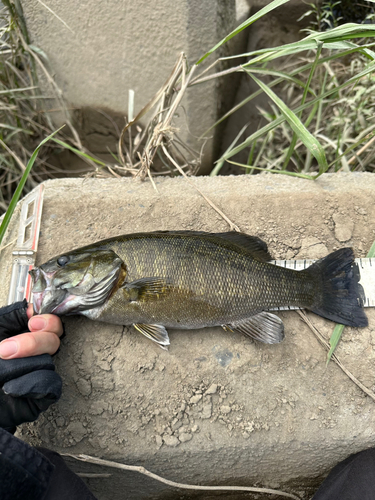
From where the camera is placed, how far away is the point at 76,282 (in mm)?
2191

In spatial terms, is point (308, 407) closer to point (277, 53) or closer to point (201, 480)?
point (201, 480)

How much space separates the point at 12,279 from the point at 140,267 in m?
0.90

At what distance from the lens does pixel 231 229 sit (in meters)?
2.67

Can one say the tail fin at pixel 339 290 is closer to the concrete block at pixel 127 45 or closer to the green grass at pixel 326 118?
the green grass at pixel 326 118

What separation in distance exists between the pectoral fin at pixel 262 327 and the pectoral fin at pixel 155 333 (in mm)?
352

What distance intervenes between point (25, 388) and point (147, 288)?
775 mm

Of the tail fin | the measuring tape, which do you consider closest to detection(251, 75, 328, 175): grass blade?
the tail fin

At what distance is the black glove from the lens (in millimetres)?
2006

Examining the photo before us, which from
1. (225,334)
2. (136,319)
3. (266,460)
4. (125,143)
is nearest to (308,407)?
(266,460)

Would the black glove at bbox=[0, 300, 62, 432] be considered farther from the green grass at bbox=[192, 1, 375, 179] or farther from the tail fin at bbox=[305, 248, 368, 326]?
the green grass at bbox=[192, 1, 375, 179]

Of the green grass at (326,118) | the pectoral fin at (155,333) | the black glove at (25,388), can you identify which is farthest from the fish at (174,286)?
the green grass at (326,118)

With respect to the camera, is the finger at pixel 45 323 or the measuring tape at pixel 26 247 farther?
the measuring tape at pixel 26 247

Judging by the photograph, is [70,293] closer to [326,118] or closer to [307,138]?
[307,138]

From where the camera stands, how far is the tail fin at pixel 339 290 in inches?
93.7
